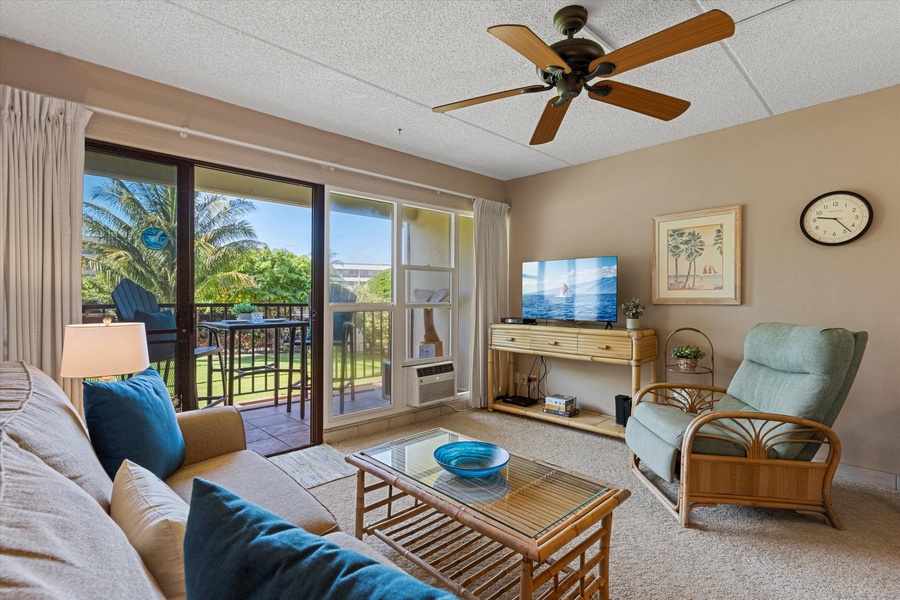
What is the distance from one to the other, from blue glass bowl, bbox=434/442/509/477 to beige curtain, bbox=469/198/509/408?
242cm

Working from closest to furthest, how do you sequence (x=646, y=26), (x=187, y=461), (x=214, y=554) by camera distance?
1. (x=214, y=554)
2. (x=187, y=461)
3. (x=646, y=26)

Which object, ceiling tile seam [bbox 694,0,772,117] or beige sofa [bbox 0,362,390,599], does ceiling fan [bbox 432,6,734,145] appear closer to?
ceiling tile seam [bbox 694,0,772,117]

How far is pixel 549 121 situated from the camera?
2.37m

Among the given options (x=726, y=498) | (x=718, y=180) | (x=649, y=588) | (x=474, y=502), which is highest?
(x=718, y=180)

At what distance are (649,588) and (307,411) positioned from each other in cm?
352

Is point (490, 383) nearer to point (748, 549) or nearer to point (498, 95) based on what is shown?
point (748, 549)

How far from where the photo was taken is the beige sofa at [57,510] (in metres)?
0.52

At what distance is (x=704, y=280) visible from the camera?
3.45 metres

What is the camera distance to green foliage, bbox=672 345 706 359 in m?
3.28

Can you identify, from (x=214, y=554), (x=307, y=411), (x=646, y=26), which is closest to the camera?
(x=214, y=554)

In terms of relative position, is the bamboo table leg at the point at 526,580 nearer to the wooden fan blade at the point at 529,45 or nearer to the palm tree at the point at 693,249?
the wooden fan blade at the point at 529,45

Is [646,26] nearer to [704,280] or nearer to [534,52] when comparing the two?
[534,52]

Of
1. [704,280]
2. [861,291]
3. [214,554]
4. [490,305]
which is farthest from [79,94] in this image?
[861,291]

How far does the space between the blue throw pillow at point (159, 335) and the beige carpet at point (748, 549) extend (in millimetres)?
1329
